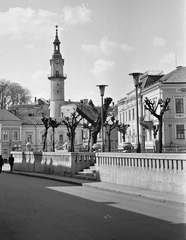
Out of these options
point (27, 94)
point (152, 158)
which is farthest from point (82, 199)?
point (27, 94)

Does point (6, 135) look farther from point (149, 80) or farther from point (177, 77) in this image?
point (177, 77)

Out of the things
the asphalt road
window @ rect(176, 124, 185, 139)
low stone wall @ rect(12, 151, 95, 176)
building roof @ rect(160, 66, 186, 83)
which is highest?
building roof @ rect(160, 66, 186, 83)

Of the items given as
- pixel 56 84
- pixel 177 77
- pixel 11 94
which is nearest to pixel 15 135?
pixel 11 94

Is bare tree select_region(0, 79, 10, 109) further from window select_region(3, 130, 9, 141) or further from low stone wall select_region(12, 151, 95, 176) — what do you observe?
low stone wall select_region(12, 151, 95, 176)

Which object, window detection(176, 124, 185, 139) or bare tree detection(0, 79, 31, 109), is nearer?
window detection(176, 124, 185, 139)

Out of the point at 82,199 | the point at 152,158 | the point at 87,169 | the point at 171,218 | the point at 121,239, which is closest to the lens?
the point at 121,239

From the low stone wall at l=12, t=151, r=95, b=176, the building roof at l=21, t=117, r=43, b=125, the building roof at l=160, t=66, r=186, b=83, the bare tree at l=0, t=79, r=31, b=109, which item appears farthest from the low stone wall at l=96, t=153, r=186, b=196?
the building roof at l=21, t=117, r=43, b=125

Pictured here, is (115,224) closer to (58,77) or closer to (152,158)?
(152,158)

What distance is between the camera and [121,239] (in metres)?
7.21

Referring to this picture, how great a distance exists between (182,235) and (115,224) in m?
1.68

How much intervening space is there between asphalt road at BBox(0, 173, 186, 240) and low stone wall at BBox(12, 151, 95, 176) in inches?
406

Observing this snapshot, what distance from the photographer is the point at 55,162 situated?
2766 cm

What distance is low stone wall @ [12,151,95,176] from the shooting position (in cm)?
2394

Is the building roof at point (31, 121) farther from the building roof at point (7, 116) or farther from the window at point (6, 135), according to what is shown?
the window at point (6, 135)
